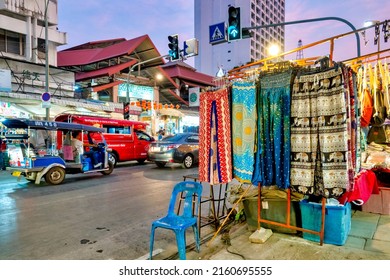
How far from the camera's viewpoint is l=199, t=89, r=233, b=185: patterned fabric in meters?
4.15

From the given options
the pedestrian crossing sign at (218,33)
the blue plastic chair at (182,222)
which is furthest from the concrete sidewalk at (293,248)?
the pedestrian crossing sign at (218,33)

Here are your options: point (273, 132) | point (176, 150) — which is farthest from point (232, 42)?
point (273, 132)

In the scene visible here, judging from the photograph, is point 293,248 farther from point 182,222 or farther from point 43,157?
point 43,157

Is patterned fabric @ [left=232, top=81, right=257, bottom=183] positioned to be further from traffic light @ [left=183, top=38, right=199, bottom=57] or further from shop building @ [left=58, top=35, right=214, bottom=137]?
shop building @ [left=58, top=35, right=214, bottom=137]

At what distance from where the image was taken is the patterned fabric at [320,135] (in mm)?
3387

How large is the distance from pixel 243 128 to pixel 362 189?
2155 mm

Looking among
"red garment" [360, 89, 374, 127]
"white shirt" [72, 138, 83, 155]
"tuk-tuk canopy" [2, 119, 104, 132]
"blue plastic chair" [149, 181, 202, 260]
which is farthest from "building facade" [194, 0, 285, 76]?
"blue plastic chair" [149, 181, 202, 260]

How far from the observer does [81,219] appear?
18.0ft

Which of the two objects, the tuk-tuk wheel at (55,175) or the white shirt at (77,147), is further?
the white shirt at (77,147)

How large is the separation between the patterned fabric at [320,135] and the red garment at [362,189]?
0.54 m

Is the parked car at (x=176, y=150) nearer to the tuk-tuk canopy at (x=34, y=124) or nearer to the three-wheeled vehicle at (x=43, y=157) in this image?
the three-wheeled vehicle at (x=43, y=157)

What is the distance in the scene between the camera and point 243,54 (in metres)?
82.4

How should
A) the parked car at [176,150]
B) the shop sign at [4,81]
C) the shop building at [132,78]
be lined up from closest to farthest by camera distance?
the parked car at [176,150]
the shop sign at [4,81]
the shop building at [132,78]

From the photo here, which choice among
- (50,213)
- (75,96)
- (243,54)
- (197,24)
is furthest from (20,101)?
(197,24)
